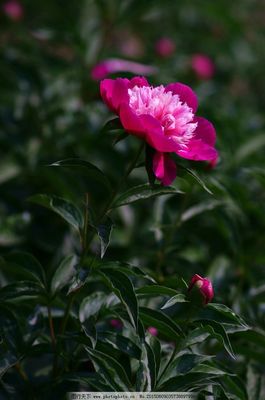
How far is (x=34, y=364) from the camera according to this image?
4.61 ft

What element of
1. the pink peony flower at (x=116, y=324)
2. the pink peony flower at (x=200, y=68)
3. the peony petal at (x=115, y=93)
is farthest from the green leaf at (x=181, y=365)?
the pink peony flower at (x=200, y=68)

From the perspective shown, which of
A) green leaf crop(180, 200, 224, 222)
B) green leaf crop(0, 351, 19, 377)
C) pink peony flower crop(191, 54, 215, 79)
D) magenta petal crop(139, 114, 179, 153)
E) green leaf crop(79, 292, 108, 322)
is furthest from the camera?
pink peony flower crop(191, 54, 215, 79)

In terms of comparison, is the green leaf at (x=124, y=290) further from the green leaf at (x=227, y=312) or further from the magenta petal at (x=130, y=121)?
the magenta petal at (x=130, y=121)

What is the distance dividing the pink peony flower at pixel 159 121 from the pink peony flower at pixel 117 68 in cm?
104

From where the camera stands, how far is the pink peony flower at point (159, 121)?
104cm

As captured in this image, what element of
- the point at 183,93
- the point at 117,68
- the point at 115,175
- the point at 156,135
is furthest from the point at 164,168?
the point at 117,68

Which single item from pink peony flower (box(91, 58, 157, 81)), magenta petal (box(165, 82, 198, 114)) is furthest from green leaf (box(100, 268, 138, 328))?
pink peony flower (box(91, 58, 157, 81))

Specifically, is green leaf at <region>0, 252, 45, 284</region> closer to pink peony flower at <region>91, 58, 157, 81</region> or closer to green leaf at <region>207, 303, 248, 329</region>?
green leaf at <region>207, 303, 248, 329</region>

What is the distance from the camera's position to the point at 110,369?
1127mm

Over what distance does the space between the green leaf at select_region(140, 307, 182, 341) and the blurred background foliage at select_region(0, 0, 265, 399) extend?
10 centimetres

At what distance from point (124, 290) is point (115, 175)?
92 cm

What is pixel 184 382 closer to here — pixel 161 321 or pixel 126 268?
pixel 161 321

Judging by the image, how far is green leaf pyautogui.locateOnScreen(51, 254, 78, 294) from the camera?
1.22 meters

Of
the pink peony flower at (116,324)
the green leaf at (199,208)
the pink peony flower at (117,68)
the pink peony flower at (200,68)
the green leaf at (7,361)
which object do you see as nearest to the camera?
the green leaf at (7,361)
